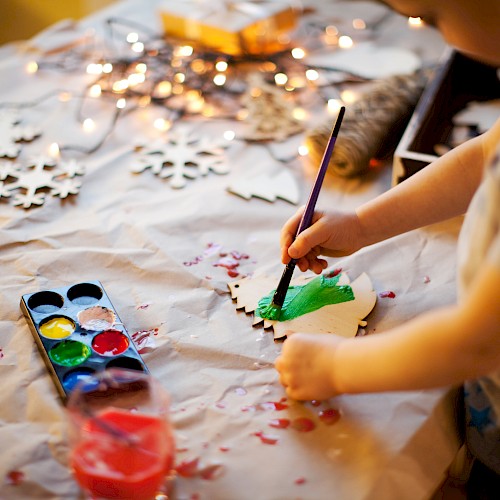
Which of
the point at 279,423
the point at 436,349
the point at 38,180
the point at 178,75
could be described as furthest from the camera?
the point at 178,75

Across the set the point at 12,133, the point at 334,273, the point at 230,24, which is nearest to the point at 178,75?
the point at 230,24

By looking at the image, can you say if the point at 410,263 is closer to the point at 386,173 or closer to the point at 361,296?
the point at 361,296

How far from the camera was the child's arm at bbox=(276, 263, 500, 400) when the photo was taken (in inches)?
20.0

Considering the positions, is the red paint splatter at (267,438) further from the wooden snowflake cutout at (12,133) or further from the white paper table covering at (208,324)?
the wooden snowflake cutout at (12,133)

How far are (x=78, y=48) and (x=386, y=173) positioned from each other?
67 cm

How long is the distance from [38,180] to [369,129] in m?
0.48

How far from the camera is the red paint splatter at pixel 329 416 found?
628mm

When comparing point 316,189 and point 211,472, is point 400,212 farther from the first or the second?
point 211,472

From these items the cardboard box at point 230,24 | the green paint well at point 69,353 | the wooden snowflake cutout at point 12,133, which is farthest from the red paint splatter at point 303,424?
the cardboard box at point 230,24

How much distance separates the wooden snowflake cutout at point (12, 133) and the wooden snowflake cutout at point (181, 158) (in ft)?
0.59

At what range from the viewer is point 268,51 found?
1276mm

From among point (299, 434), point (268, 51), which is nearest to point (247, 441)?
point (299, 434)

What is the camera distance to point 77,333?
2.29 ft

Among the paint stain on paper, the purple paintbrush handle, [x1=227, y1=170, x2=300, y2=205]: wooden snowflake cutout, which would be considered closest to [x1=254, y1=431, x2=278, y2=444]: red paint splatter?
the paint stain on paper
